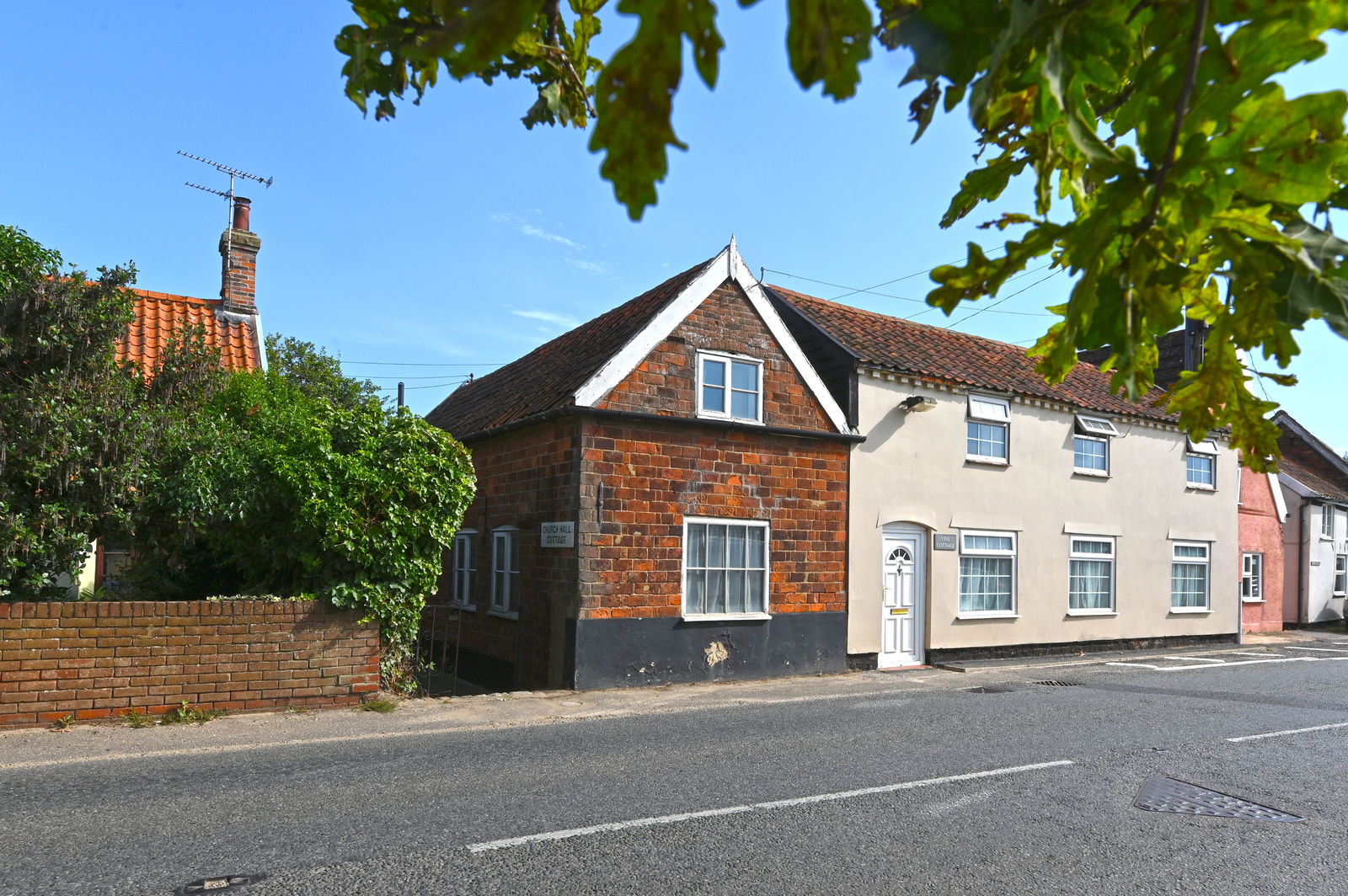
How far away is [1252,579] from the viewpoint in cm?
2572

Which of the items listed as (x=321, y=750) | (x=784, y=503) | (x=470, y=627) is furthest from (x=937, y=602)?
(x=321, y=750)

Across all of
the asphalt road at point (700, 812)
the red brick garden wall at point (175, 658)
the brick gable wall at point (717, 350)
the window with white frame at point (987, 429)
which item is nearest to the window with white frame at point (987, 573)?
the window with white frame at point (987, 429)

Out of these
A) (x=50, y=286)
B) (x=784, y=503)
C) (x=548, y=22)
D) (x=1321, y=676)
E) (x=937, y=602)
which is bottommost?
(x=1321, y=676)

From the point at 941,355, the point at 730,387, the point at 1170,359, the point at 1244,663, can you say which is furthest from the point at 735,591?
the point at 1170,359

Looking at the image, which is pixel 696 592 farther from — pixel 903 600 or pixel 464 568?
pixel 464 568

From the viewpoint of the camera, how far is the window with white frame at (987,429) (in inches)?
677

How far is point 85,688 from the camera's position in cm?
900

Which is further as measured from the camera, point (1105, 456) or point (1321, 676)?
point (1105, 456)

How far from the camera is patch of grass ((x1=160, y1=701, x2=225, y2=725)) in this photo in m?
9.21

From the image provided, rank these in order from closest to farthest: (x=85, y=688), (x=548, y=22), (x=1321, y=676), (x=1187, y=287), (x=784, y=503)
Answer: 1. (x=1187, y=287)
2. (x=548, y=22)
3. (x=85, y=688)
4. (x=784, y=503)
5. (x=1321, y=676)

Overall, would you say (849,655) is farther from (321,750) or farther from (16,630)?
(16,630)

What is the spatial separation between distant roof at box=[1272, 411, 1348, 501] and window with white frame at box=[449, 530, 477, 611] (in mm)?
26792

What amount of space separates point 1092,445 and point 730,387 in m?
9.46

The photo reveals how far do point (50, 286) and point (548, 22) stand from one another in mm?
9244
